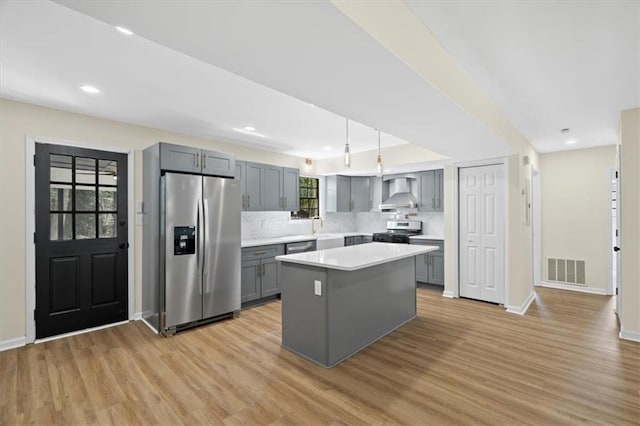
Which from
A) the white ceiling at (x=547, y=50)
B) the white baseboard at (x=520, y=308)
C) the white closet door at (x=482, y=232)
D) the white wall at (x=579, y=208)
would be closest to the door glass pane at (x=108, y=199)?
the white ceiling at (x=547, y=50)

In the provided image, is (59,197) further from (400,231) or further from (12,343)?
(400,231)

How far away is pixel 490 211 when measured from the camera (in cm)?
456

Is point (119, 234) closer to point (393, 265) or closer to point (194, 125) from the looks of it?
point (194, 125)

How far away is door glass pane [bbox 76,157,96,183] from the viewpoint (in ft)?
11.6

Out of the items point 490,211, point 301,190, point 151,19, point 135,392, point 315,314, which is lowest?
point 135,392

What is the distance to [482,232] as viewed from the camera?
4.64 meters

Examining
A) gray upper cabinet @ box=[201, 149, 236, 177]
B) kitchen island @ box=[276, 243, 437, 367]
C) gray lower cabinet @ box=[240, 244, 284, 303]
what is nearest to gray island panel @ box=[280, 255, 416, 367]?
kitchen island @ box=[276, 243, 437, 367]

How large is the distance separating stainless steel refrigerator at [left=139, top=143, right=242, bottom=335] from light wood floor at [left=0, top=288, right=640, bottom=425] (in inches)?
12.0

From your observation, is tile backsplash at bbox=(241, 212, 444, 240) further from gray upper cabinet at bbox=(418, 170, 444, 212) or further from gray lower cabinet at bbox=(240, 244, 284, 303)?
gray lower cabinet at bbox=(240, 244, 284, 303)

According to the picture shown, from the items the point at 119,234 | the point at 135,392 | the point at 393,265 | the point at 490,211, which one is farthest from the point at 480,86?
the point at 119,234

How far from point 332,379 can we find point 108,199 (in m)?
3.33

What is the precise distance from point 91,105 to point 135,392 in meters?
2.86

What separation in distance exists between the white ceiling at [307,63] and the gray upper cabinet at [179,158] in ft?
1.24

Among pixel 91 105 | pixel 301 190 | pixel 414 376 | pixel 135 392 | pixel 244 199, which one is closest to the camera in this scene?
pixel 135 392
